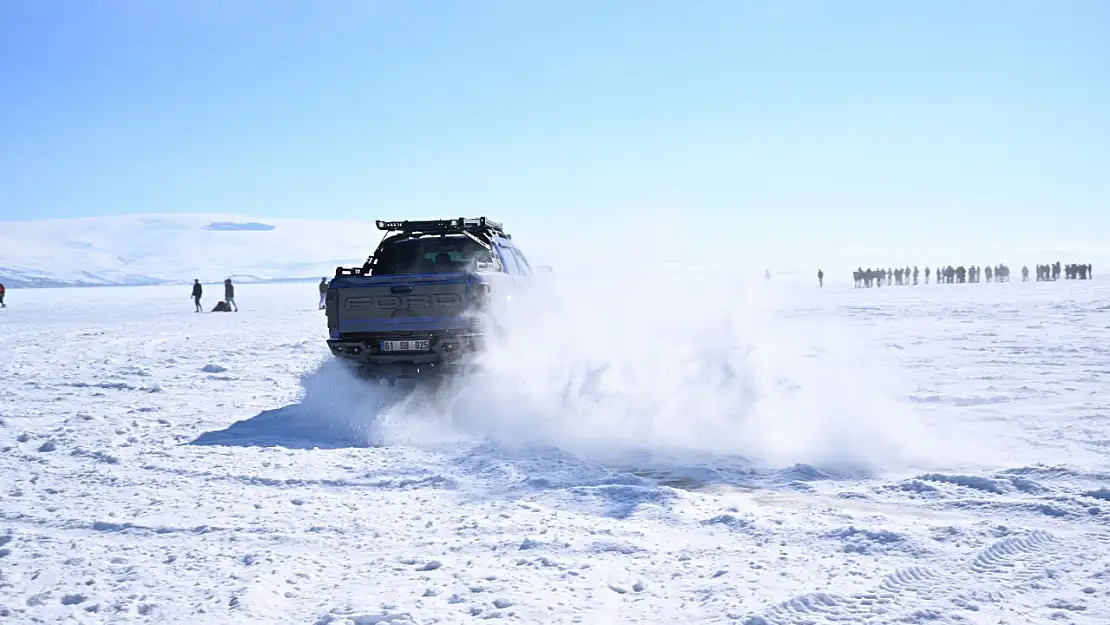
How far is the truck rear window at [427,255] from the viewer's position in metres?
10.2

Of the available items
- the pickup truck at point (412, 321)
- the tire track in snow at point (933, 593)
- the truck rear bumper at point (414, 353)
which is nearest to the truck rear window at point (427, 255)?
the pickup truck at point (412, 321)

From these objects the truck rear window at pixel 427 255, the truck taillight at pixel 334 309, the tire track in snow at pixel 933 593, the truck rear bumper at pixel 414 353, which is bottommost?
the tire track in snow at pixel 933 593

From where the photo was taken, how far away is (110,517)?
484 centimetres

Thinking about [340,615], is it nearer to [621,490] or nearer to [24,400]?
[621,490]

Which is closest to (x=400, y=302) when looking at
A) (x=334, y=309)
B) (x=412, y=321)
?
(x=412, y=321)

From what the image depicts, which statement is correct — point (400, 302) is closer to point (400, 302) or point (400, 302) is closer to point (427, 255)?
point (400, 302)

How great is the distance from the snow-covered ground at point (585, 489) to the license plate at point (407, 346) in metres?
0.67

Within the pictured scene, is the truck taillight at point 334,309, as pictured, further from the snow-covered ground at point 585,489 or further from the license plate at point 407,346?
the snow-covered ground at point 585,489

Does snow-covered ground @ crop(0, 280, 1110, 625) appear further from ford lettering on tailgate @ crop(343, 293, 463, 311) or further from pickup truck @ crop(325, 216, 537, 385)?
ford lettering on tailgate @ crop(343, 293, 463, 311)

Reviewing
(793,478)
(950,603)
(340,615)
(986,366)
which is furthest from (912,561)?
(986,366)

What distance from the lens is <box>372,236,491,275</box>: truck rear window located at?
10.2 metres

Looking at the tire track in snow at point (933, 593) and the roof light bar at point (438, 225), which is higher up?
the roof light bar at point (438, 225)

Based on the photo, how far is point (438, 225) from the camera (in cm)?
1063

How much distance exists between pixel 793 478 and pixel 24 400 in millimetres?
8648
